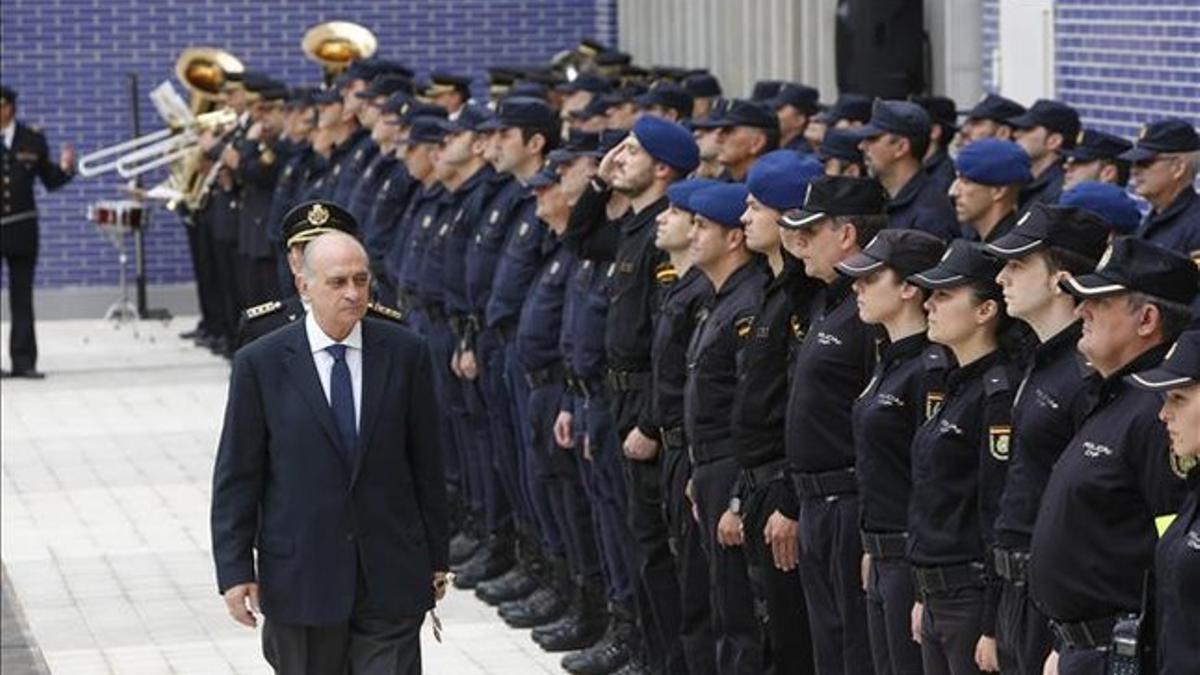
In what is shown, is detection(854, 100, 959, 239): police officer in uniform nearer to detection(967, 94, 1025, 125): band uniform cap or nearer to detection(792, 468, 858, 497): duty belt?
detection(967, 94, 1025, 125): band uniform cap

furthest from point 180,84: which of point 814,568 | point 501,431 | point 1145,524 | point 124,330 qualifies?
point 1145,524

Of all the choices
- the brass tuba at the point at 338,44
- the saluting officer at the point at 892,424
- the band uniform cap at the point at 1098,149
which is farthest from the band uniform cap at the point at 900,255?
the brass tuba at the point at 338,44

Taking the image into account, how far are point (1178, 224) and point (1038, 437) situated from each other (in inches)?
143

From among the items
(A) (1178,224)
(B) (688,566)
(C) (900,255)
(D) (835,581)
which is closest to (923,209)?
(A) (1178,224)

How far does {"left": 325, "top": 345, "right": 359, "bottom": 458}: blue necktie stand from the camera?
9008 millimetres

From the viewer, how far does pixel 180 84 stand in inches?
1104

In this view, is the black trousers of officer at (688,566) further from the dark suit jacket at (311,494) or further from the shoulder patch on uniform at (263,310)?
the dark suit jacket at (311,494)

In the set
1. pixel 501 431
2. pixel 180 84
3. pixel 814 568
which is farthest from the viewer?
pixel 180 84

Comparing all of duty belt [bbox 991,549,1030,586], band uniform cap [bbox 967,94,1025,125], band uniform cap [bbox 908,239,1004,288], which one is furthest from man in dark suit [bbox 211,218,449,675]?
band uniform cap [bbox 967,94,1025,125]

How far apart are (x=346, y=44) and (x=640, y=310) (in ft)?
46.5

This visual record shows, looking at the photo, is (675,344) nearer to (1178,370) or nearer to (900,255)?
(900,255)

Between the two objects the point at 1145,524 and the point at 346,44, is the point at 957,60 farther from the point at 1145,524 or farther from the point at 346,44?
the point at 1145,524

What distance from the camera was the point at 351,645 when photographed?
9125 mm

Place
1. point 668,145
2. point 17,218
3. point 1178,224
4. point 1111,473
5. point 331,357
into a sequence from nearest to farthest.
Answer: point 1111,473 → point 331,357 → point 1178,224 → point 668,145 → point 17,218
